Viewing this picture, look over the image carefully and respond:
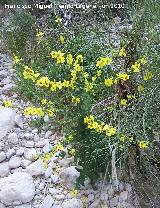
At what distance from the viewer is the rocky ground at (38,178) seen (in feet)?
8.01

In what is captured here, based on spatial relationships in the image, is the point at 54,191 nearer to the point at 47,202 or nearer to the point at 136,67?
→ the point at 47,202

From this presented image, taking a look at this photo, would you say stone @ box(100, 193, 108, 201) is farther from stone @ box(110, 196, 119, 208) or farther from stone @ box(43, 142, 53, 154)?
stone @ box(43, 142, 53, 154)

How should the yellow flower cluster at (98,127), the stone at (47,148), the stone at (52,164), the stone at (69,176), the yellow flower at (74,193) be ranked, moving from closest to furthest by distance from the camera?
1. the yellow flower cluster at (98,127)
2. the yellow flower at (74,193)
3. the stone at (69,176)
4. the stone at (52,164)
5. the stone at (47,148)

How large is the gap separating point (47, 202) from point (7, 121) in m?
0.66

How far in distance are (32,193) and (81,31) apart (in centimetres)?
123

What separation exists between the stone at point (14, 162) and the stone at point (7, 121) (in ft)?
0.69

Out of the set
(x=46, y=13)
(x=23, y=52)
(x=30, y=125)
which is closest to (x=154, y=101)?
(x=30, y=125)

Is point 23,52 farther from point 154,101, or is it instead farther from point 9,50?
point 154,101

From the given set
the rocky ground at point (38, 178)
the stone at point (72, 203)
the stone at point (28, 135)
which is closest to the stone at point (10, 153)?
the rocky ground at point (38, 178)

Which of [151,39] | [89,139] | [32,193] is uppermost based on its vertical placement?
[151,39]

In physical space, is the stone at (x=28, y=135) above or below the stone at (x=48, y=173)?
above

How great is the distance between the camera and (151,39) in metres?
2.48

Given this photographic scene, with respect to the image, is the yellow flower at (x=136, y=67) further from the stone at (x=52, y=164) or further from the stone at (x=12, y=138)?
the stone at (x=12, y=138)

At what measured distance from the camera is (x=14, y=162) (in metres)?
2.67
